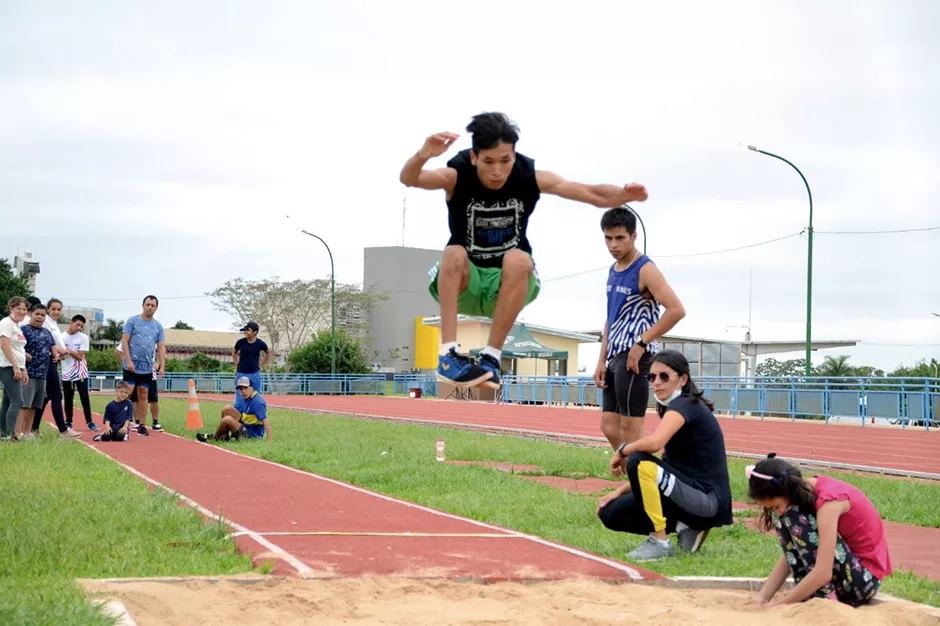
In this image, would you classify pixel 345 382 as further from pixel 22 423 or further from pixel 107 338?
pixel 107 338

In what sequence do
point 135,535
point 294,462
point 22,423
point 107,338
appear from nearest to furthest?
point 135,535
point 294,462
point 22,423
point 107,338

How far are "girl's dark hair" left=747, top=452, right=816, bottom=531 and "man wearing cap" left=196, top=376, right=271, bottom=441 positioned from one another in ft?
34.4

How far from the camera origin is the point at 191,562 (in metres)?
5.96

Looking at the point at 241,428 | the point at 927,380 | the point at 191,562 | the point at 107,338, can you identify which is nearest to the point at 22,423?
the point at 241,428

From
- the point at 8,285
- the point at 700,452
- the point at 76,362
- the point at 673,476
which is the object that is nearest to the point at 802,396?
the point at 76,362

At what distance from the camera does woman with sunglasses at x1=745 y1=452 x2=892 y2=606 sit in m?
5.43

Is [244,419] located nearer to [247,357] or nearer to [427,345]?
[247,357]

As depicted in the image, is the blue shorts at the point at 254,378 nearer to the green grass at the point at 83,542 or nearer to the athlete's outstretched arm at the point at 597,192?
the green grass at the point at 83,542

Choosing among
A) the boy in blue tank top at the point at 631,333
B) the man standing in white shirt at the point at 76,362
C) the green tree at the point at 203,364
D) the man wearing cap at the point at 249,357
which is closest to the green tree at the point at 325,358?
the green tree at the point at 203,364

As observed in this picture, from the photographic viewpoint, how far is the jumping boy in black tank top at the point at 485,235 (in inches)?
148

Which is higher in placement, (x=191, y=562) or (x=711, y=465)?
(x=711, y=465)

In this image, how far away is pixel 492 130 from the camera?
3676 millimetres

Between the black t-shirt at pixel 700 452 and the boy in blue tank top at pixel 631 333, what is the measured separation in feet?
1.73

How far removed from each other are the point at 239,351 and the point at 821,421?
15427 mm
